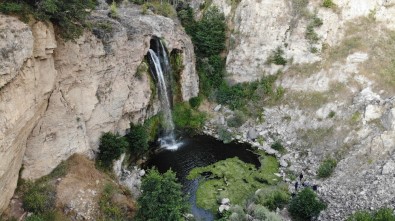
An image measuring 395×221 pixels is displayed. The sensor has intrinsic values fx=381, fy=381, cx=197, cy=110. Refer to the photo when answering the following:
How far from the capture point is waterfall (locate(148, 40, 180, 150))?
4162 cm

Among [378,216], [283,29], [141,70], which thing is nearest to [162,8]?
[141,70]

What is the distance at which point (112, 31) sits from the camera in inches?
1303

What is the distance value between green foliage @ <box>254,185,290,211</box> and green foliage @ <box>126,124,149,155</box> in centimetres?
1172

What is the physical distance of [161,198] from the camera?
2506 cm

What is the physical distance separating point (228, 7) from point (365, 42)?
57.5 ft

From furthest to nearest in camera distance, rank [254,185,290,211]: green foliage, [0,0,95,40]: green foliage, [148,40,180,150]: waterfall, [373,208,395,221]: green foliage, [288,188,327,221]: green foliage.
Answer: [148,40,180,150]: waterfall < [254,185,290,211]: green foliage < [288,188,327,221]: green foliage < [373,208,395,221]: green foliage < [0,0,95,40]: green foliage

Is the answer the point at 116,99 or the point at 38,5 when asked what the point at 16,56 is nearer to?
the point at 38,5

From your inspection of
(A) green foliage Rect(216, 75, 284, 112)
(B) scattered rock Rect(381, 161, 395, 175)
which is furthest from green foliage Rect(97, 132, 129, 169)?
(B) scattered rock Rect(381, 161, 395, 175)

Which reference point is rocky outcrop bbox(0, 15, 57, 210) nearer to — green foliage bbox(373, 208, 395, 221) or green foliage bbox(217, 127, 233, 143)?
green foliage bbox(217, 127, 233, 143)

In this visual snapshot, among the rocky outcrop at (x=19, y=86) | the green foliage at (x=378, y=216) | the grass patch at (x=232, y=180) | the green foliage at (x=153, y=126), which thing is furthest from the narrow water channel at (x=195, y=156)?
the rocky outcrop at (x=19, y=86)

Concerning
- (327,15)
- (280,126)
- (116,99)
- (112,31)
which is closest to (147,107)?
(116,99)

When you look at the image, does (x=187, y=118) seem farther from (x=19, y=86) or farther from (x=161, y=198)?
(x=19, y=86)

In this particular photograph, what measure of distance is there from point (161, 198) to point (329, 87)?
2489cm

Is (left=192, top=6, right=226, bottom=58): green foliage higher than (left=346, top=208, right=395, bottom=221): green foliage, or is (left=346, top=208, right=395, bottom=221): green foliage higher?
(left=192, top=6, right=226, bottom=58): green foliage
